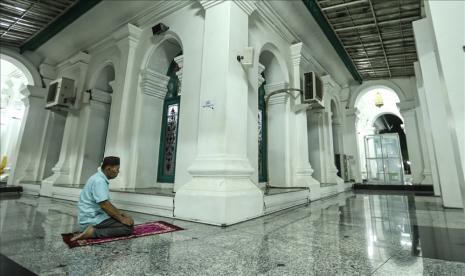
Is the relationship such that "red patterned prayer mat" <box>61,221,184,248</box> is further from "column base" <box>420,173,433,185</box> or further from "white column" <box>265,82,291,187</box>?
"column base" <box>420,173,433,185</box>

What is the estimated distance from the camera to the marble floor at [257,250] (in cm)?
158

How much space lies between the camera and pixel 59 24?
22.4 feet

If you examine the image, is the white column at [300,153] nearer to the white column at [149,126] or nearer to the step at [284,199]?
the step at [284,199]

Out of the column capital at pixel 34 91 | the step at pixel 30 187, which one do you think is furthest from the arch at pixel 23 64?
the step at pixel 30 187

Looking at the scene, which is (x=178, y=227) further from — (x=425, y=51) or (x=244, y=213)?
(x=425, y=51)

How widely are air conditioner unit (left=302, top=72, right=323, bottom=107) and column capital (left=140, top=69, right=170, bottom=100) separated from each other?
3.52 meters

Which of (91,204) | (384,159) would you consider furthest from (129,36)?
(384,159)

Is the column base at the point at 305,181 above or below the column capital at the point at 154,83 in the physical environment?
below

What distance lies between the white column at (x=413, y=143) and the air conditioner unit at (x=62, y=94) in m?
12.7

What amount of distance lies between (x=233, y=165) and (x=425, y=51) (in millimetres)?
4586

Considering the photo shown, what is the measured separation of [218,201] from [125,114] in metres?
3.43

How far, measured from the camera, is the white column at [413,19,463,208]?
448 cm

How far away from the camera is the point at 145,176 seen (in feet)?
17.0

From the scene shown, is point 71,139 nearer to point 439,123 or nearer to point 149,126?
point 149,126
